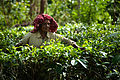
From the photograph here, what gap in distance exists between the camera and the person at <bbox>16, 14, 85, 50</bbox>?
11.5ft

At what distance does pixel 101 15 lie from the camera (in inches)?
278

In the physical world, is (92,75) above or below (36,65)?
below

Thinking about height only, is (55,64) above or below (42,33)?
below

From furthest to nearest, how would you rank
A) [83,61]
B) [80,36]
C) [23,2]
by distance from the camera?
[23,2] → [80,36] → [83,61]

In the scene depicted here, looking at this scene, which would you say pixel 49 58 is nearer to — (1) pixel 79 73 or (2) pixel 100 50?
(1) pixel 79 73

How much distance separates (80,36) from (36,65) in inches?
67.4

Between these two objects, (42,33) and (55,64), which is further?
(42,33)

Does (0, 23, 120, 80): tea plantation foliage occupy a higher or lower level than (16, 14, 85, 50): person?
lower

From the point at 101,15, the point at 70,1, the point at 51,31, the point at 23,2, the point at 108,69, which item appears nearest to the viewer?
the point at 108,69

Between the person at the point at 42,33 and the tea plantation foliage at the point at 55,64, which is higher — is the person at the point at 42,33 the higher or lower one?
the higher one

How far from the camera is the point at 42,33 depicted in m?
3.60

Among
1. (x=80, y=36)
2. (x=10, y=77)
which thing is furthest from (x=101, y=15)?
(x=10, y=77)

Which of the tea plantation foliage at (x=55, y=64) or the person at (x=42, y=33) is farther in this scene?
the person at (x=42, y=33)

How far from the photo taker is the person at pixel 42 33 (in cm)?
351
